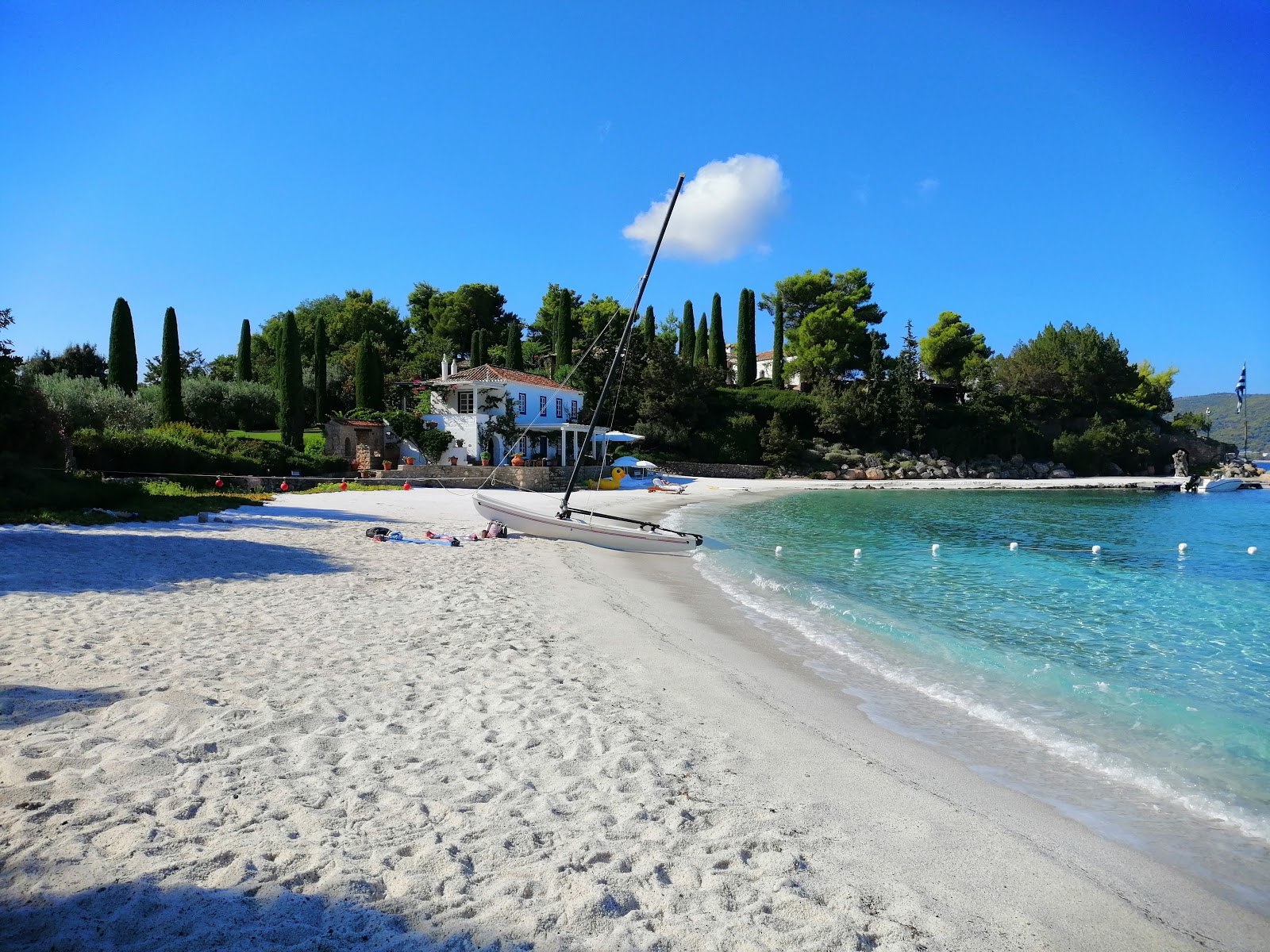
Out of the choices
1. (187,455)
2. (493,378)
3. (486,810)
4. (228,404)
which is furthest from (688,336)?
(486,810)

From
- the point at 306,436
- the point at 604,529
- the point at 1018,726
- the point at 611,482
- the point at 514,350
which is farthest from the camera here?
the point at 514,350

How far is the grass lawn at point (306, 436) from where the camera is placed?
4011cm

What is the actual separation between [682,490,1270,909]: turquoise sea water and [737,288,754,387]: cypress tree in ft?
144

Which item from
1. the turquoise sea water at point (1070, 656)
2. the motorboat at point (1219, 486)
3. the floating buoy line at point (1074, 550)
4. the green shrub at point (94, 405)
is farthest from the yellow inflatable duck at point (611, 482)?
the motorboat at point (1219, 486)

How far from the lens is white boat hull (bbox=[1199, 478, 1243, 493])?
165 feet

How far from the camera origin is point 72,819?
361cm

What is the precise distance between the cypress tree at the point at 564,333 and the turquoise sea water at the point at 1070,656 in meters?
39.3

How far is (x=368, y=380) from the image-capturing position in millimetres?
46719

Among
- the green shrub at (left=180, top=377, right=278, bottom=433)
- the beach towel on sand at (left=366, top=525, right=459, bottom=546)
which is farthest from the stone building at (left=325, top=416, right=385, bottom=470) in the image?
the beach towel on sand at (left=366, top=525, right=459, bottom=546)

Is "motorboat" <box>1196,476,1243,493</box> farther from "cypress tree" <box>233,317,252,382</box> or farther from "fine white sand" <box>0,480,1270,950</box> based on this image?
"cypress tree" <box>233,317,252,382</box>

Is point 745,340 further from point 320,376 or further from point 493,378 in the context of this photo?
point 320,376

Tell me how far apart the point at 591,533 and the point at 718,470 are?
34.3 m

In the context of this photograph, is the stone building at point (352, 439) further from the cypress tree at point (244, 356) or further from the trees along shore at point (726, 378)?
the cypress tree at point (244, 356)

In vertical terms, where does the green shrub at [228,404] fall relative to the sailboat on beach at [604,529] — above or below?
above
